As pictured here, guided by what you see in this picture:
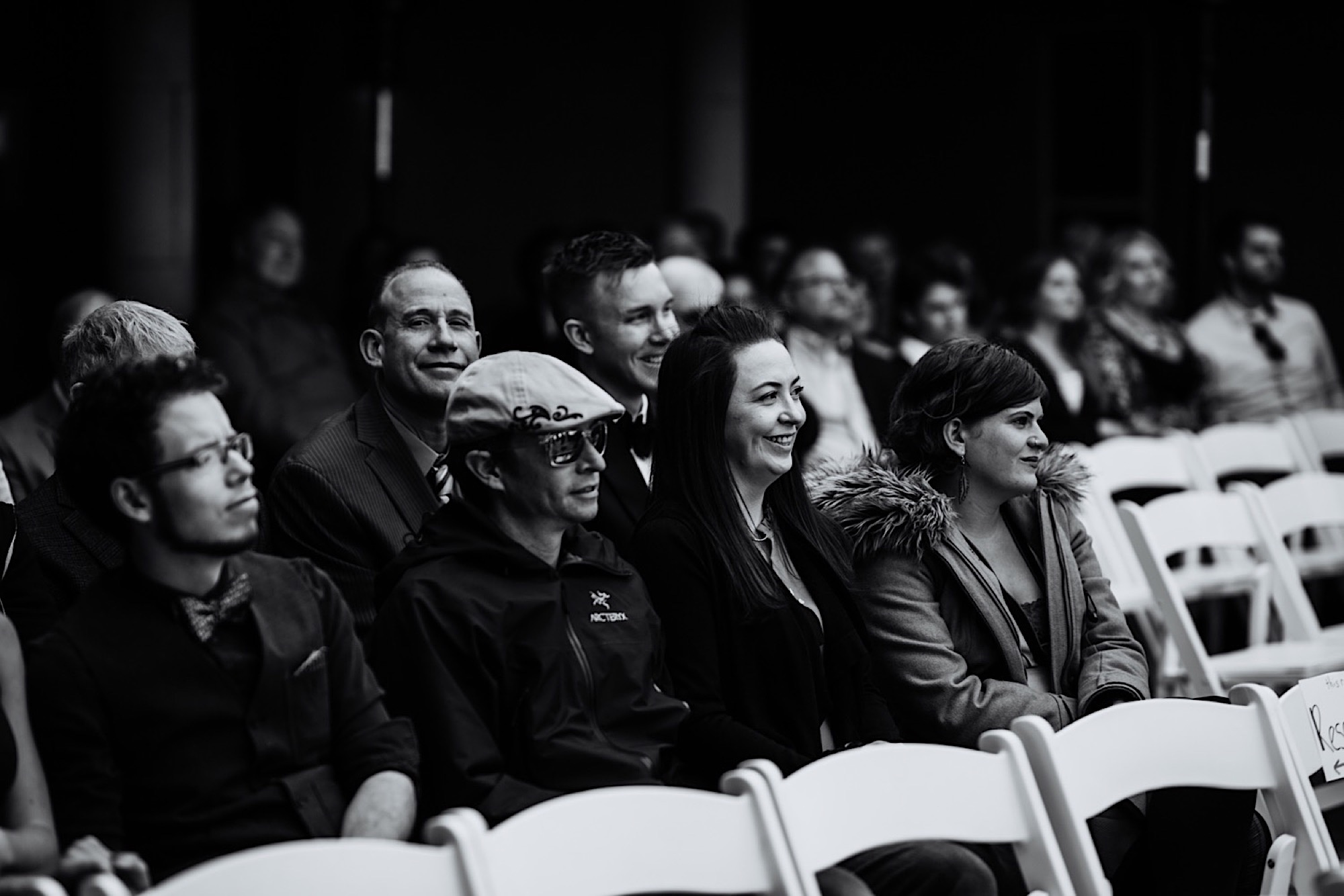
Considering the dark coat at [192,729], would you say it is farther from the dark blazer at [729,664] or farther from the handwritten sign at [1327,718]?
the handwritten sign at [1327,718]

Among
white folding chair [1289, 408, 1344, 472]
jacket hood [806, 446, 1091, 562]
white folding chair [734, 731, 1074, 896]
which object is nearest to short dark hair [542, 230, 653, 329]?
jacket hood [806, 446, 1091, 562]

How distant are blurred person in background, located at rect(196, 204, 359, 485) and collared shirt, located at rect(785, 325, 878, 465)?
5.41 ft

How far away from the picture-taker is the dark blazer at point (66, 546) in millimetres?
3352

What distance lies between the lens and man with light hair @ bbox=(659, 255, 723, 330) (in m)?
4.95

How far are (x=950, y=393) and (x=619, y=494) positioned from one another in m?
0.74

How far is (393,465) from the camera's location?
141 inches

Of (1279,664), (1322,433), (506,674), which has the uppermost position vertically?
(506,674)

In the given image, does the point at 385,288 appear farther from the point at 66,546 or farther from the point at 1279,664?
the point at 1279,664

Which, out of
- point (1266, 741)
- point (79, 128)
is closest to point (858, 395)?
point (1266, 741)

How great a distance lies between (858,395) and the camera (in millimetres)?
6062

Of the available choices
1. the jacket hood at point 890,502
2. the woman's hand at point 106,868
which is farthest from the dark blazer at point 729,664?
the woman's hand at point 106,868

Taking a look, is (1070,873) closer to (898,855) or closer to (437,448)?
(898,855)

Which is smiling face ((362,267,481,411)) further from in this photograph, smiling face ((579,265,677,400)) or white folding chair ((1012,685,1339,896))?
white folding chair ((1012,685,1339,896))

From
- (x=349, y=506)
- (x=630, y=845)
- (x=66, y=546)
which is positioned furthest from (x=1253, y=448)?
(x=630, y=845)
